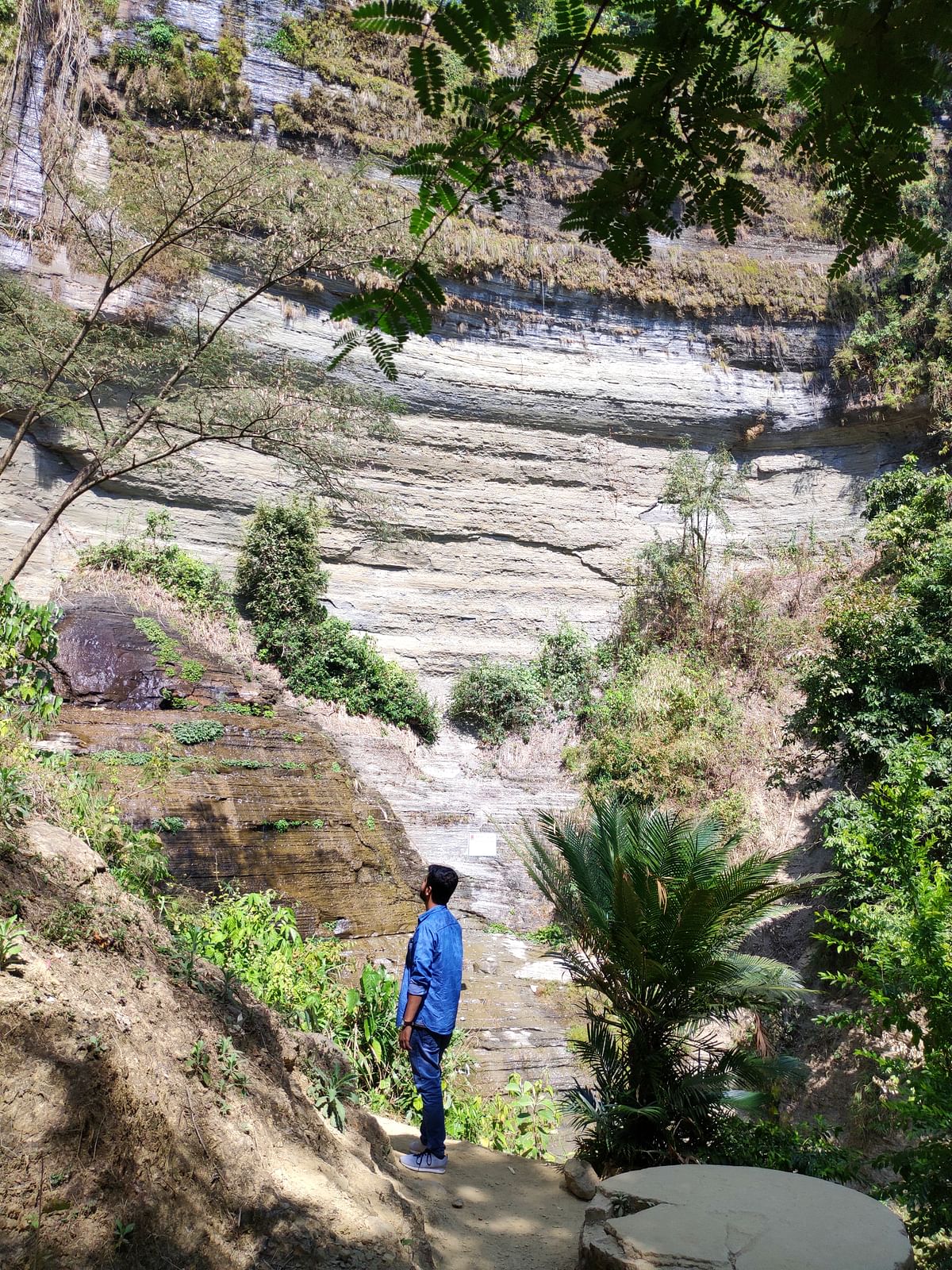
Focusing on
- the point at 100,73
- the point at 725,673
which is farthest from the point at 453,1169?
the point at 100,73

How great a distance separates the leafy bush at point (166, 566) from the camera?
1370 cm

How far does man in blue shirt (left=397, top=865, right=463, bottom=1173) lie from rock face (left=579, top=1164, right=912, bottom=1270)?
1030mm

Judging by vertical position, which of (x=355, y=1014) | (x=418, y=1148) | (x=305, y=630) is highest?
(x=305, y=630)

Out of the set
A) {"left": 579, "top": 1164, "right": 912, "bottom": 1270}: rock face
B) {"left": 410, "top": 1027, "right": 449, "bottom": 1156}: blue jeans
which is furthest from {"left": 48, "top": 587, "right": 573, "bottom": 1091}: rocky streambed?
{"left": 579, "top": 1164, "right": 912, "bottom": 1270}: rock face

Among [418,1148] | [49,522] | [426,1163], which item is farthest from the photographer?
[49,522]

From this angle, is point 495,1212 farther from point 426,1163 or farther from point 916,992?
point 916,992

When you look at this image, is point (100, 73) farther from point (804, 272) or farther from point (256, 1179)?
point (256, 1179)

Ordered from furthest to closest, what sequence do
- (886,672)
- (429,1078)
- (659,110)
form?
(886,672) → (429,1078) → (659,110)

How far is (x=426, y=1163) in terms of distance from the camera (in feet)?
14.5

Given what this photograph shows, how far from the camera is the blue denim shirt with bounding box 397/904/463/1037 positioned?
4.37 meters

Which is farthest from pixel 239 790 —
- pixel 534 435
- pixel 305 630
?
pixel 534 435

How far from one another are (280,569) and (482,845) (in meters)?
6.17

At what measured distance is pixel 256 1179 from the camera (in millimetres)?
3131

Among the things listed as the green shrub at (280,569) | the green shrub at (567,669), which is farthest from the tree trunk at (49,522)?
the green shrub at (567,669)
